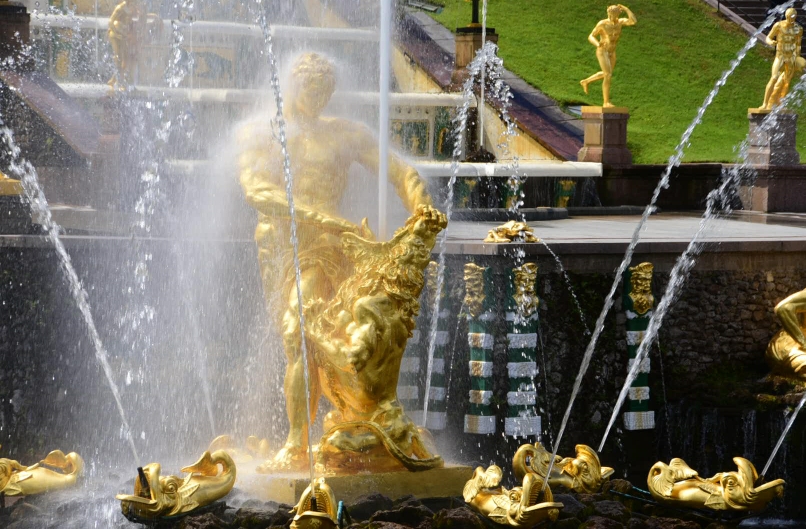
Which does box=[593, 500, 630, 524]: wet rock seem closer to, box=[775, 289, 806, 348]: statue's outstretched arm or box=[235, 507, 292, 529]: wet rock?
box=[235, 507, 292, 529]: wet rock

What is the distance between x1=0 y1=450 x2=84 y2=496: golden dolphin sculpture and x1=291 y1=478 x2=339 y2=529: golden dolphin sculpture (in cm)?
154

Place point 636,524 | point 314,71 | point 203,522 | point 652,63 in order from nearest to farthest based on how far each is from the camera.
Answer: point 203,522, point 636,524, point 314,71, point 652,63

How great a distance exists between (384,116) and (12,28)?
537 cm

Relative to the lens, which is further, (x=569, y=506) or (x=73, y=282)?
(x=73, y=282)

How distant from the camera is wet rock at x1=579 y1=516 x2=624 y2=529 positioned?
6969 mm

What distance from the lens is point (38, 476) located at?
7.57 m

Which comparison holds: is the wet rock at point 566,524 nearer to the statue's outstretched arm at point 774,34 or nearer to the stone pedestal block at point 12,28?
the stone pedestal block at point 12,28

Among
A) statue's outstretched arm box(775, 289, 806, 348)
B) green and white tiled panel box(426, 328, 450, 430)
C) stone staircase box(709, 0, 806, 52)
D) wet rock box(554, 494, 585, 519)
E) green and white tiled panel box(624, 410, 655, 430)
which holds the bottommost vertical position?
wet rock box(554, 494, 585, 519)

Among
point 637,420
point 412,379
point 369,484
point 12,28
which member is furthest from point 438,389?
point 12,28

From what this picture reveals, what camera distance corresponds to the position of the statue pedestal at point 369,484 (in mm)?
7488

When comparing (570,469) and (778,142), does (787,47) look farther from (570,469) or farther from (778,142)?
(570,469)

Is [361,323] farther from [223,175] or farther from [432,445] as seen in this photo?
[223,175]

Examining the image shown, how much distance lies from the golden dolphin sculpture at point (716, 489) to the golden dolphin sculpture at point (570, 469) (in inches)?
13.2

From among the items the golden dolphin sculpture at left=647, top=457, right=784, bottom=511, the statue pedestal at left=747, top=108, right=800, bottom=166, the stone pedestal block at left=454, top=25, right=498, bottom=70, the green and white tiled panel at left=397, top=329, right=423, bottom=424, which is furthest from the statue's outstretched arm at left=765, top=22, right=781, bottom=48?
the golden dolphin sculpture at left=647, top=457, right=784, bottom=511
